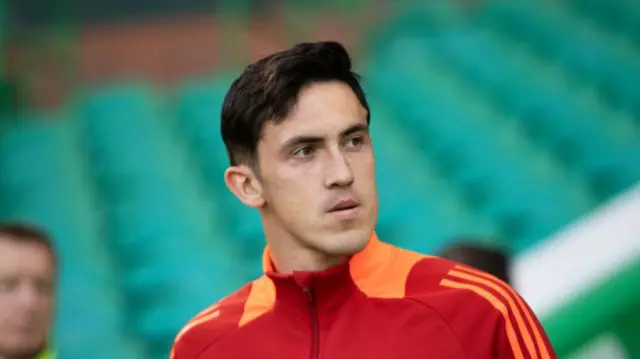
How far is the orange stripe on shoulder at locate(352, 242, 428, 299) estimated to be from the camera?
120 cm

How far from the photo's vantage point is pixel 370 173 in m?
1.19

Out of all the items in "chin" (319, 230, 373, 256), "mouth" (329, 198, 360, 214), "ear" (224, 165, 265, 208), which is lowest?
"chin" (319, 230, 373, 256)

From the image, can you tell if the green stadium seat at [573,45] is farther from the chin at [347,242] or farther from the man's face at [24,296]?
the chin at [347,242]

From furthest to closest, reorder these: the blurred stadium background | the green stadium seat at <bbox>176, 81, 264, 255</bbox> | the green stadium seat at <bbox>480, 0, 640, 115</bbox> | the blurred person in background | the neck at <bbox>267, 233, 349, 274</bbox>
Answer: the green stadium seat at <bbox>480, 0, 640, 115</bbox>
the green stadium seat at <bbox>176, 81, 264, 255</bbox>
the blurred stadium background
the blurred person in background
the neck at <bbox>267, 233, 349, 274</bbox>

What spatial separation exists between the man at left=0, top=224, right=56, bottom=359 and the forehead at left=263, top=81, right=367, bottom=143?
743 millimetres

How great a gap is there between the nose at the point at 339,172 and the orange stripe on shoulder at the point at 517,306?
191 millimetres

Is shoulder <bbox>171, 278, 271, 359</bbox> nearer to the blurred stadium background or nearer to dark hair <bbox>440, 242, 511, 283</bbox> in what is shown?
dark hair <bbox>440, 242, 511, 283</bbox>

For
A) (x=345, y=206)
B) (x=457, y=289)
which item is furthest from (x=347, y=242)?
(x=457, y=289)

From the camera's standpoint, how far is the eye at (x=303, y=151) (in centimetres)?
118

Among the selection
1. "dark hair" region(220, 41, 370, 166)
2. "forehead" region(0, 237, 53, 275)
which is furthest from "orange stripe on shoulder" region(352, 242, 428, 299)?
"forehead" region(0, 237, 53, 275)

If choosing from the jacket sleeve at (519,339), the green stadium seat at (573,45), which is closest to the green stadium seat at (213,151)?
the green stadium seat at (573,45)

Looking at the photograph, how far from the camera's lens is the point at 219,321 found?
1.26 meters

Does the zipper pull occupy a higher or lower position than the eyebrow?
lower

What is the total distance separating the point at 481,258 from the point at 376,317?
32.6 inches
